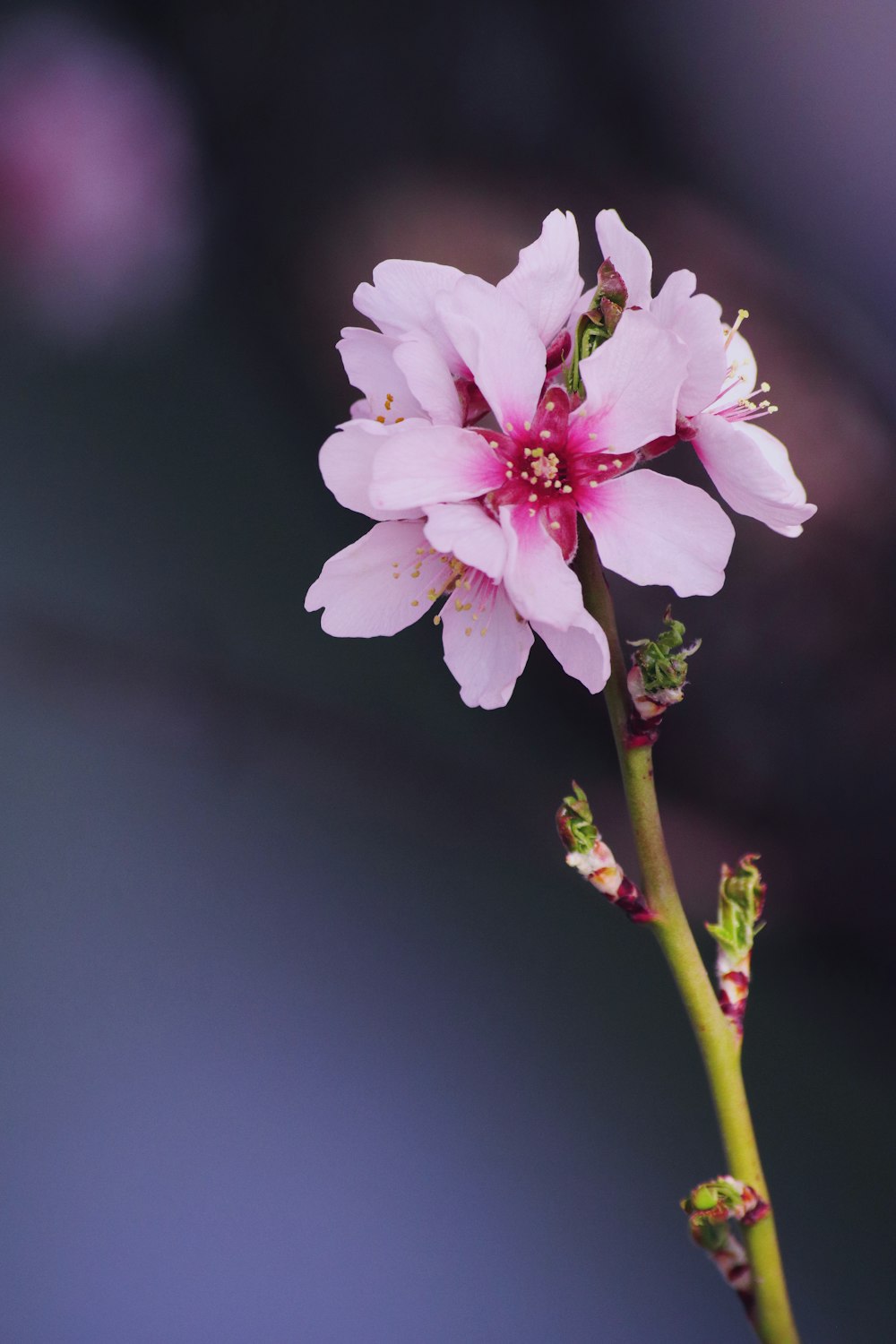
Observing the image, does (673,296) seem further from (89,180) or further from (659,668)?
(89,180)

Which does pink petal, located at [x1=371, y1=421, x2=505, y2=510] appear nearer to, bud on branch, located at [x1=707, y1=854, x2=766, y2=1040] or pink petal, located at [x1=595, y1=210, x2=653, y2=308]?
pink petal, located at [x1=595, y1=210, x2=653, y2=308]

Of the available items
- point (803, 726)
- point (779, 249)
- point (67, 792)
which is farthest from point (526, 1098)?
point (779, 249)

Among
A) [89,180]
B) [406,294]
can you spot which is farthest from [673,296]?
[89,180]

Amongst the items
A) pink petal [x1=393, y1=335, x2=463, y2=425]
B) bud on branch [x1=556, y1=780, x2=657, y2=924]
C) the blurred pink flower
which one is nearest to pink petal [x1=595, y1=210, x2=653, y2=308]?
pink petal [x1=393, y1=335, x2=463, y2=425]

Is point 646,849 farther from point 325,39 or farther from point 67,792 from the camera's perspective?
point 325,39

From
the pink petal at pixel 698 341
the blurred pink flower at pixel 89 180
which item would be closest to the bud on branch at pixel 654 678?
the pink petal at pixel 698 341

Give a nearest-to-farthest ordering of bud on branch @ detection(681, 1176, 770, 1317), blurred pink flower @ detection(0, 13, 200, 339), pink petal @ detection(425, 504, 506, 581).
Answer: pink petal @ detection(425, 504, 506, 581) → bud on branch @ detection(681, 1176, 770, 1317) → blurred pink flower @ detection(0, 13, 200, 339)
